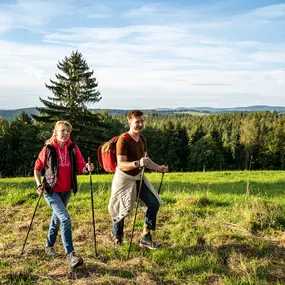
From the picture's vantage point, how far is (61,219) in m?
5.29

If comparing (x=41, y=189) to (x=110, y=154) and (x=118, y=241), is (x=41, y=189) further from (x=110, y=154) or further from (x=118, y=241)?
(x=118, y=241)

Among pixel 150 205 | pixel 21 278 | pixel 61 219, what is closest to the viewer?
pixel 21 278

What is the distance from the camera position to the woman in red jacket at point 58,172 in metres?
5.44

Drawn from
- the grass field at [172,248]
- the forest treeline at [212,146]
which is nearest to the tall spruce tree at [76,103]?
the forest treeline at [212,146]

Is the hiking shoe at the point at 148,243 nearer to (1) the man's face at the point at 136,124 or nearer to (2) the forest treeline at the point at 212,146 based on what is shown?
Result: (1) the man's face at the point at 136,124

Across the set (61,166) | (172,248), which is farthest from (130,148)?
(172,248)

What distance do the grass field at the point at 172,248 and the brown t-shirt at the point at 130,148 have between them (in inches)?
61.4

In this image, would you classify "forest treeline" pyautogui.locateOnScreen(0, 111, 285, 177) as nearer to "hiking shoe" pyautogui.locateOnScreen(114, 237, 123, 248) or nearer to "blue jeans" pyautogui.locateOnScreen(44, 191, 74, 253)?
"hiking shoe" pyautogui.locateOnScreen(114, 237, 123, 248)

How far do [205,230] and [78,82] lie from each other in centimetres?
3593

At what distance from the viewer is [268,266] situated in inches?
209

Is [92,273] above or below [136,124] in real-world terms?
below

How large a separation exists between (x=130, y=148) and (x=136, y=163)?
409mm

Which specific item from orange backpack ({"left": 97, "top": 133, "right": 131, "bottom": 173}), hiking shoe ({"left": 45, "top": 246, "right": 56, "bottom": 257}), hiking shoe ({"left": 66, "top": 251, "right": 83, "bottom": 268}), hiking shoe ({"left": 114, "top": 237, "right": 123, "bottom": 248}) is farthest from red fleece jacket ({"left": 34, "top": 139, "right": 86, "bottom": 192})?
hiking shoe ({"left": 114, "top": 237, "right": 123, "bottom": 248})

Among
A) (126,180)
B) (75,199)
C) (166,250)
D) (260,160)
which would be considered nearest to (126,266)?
(166,250)
